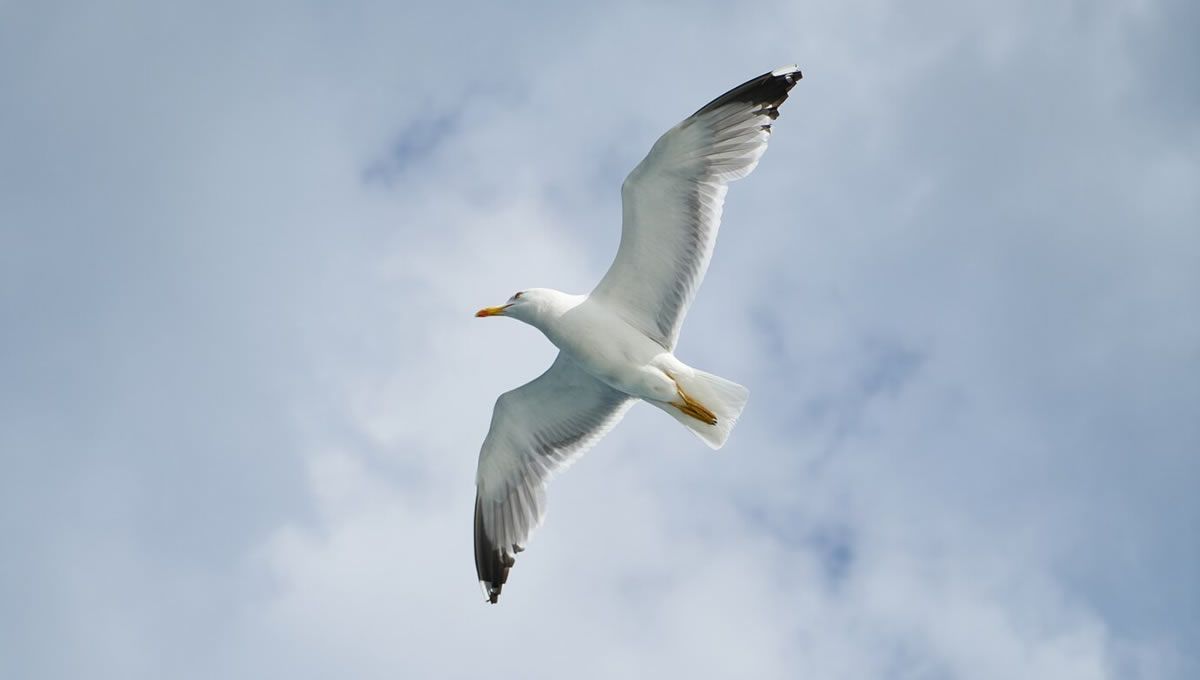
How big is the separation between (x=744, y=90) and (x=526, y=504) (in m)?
4.87

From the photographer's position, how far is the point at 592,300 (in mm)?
12281

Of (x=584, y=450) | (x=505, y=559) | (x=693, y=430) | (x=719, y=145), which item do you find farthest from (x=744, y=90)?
(x=505, y=559)

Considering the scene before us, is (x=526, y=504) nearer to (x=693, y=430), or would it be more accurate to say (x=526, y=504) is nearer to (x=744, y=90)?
(x=693, y=430)

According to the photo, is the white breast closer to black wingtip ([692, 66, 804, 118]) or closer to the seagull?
the seagull

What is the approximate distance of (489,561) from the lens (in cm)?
1370

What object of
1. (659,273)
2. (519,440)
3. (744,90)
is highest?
(744,90)

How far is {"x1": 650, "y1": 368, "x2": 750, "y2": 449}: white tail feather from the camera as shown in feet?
39.3

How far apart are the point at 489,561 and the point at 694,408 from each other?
3129 mm

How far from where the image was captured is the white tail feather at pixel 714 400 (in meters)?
12.0

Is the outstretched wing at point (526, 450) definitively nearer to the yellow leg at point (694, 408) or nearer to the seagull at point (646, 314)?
the seagull at point (646, 314)

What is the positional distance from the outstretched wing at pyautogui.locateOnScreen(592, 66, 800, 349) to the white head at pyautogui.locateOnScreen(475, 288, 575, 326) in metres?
0.46

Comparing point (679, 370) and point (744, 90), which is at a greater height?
point (744, 90)

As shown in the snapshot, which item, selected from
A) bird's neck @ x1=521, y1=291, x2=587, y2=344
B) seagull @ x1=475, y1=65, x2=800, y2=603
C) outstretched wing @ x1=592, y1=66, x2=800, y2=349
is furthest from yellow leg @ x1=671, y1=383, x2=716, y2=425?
bird's neck @ x1=521, y1=291, x2=587, y2=344

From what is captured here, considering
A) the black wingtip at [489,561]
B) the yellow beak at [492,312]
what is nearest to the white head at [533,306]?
the yellow beak at [492,312]
